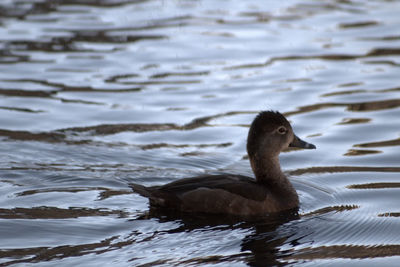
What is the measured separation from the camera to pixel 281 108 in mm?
12562

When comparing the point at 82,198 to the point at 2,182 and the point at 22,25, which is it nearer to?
the point at 2,182

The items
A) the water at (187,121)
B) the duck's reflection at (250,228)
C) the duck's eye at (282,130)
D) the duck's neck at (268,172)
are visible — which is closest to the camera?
the duck's reflection at (250,228)

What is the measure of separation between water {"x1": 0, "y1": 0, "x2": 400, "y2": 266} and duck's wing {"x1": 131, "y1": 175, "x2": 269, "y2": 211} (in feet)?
0.64

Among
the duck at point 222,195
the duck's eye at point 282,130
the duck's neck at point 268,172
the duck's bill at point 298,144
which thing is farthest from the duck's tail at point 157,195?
the duck's bill at point 298,144

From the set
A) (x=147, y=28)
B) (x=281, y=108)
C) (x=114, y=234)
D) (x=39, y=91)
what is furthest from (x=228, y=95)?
(x=114, y=234)

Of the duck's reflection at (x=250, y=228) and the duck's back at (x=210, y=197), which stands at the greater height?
the duck's back at (x=210, y=197)

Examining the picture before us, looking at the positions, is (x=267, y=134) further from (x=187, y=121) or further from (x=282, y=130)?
(x=187, y=121)

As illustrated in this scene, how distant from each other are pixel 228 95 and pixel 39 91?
3.06 meters

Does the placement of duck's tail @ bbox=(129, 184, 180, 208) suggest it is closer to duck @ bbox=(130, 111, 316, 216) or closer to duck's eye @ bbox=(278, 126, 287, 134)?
duck @ bbox=(130, 111, 316, 216)

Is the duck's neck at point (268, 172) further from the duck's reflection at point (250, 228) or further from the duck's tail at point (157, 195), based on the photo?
the duck's tail at point (157, 195)

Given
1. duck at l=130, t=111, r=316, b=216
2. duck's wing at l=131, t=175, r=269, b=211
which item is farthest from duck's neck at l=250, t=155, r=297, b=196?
duck's wing at l=131, t=175, r=269, b=211

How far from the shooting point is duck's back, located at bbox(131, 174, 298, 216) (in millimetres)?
8492

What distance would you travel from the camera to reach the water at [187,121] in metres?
7.70

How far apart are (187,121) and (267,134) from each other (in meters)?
3.19
